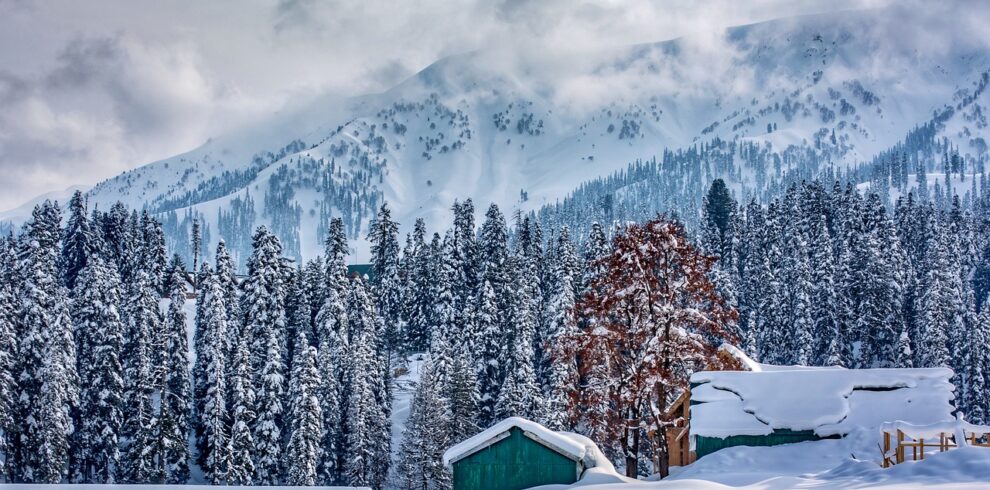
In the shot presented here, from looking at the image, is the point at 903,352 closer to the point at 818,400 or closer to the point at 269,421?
the point at 818,400

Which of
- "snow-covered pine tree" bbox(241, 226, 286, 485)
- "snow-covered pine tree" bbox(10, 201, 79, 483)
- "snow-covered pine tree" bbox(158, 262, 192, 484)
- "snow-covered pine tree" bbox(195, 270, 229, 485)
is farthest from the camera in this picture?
"snow-covered pine tree" bbox(241, 226, 286, 485)

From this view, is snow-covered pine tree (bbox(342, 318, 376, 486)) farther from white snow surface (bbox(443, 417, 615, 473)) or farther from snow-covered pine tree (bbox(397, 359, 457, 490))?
white snow surface (bbox(443, 417, 615, 473))

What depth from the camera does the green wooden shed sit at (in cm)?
2775

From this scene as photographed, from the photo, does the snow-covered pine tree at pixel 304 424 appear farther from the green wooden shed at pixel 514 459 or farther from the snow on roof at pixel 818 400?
the snow on roof at pixel 818 400

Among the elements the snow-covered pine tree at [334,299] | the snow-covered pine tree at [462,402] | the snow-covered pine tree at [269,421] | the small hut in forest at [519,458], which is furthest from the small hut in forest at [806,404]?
the snow-covered pine tree at [334,299]

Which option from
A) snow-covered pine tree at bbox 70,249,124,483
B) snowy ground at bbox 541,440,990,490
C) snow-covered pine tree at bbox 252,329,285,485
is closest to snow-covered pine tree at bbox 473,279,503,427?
snow-covered pine tree at bbox 252,329,285,485

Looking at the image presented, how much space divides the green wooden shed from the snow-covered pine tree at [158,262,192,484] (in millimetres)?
36787

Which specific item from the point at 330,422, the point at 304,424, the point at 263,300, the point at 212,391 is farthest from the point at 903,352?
the point at 212,391

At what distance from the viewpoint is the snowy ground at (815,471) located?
1733 cm

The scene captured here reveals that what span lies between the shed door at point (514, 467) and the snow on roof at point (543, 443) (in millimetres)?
206

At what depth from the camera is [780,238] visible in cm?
9969

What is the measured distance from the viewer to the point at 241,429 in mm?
58500

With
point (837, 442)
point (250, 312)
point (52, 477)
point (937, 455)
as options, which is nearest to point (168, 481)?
point (52, 477)

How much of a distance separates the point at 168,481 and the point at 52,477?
25.2ft
